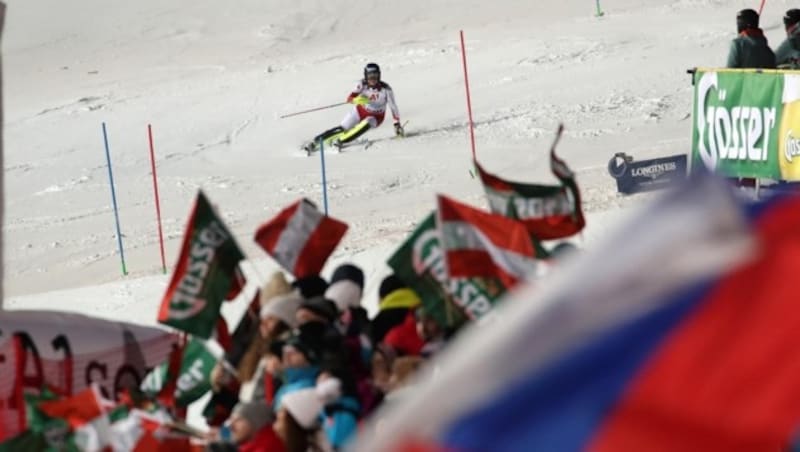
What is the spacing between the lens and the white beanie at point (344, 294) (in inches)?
335

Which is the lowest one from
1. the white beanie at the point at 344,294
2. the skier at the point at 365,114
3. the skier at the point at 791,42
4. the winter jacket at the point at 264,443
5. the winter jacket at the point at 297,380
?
the winter jacket at the point at 264,443

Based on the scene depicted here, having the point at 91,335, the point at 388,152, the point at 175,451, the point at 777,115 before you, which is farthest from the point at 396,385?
the point at 388,152

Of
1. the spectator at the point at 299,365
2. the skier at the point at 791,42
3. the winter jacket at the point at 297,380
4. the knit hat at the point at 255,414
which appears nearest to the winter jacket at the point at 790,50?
the skier at the point at 791,42

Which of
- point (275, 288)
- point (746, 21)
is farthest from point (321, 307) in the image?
point (746, 21)

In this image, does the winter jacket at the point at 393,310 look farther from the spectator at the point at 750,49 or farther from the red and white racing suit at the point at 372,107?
the red and white racing suit at the point at 372,107

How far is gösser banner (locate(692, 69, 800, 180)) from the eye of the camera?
41.3 feet

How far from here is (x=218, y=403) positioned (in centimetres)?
841

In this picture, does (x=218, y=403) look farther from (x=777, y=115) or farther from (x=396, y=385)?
(x=777, y=115)

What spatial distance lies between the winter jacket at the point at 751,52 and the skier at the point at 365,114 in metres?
7.26

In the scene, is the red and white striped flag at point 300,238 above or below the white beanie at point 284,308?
above

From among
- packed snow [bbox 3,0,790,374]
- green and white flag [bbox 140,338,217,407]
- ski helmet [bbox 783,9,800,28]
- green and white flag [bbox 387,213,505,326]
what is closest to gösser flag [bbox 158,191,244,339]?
green and white flag [bbox 140,338,217,407]

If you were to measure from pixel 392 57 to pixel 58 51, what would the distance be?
9.75 meters

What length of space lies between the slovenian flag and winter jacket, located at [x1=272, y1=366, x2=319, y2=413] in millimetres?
3439

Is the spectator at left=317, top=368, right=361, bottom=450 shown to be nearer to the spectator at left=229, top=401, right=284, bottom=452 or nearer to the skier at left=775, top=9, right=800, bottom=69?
the spectator at left=229, top=401, right=284, bottom=452
